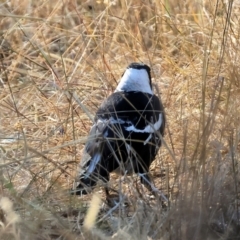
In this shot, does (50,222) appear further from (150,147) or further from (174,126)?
(174,126)

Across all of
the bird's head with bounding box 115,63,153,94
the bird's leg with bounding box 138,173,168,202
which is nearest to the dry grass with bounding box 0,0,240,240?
the bird's leg with bounding box 138,173,168,202

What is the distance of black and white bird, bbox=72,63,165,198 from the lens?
2.50 m

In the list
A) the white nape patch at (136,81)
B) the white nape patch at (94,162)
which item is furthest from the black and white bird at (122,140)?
the white nape patch at (136,81)

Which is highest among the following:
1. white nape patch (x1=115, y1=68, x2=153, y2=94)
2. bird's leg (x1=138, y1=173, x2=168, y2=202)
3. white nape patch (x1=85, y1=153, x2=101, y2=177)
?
white nape patch (x1=115, y1=68, x2=153, y2=94)

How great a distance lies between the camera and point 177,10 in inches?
160

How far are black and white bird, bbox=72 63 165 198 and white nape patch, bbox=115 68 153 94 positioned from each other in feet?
0.51

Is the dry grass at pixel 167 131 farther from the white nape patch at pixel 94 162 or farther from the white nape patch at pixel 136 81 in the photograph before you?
the white nape patch at pixel 136 81

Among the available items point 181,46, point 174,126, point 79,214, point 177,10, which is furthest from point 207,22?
point 79,214

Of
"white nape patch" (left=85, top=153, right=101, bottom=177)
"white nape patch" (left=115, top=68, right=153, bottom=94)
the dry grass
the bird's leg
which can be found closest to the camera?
the dry grass

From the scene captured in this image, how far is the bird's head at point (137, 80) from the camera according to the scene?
9.84 ft

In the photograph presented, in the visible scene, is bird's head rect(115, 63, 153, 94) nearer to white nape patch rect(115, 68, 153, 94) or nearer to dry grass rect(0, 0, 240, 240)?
white nape patch rect(115, 68, 153, 94)

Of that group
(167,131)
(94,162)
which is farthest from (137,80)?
(94,162)

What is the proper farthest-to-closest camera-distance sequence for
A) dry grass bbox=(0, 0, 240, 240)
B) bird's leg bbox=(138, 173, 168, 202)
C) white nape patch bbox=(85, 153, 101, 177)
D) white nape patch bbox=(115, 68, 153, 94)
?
white nape patch bbox=(115, 68, 153, 94), white nape patch bbox=(85, 153, 101, 177), bird's leg bbox=(138, 173, 168, 202), dry grass bbox=(0, 0, 240, 240)

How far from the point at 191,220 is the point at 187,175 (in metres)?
0.16
